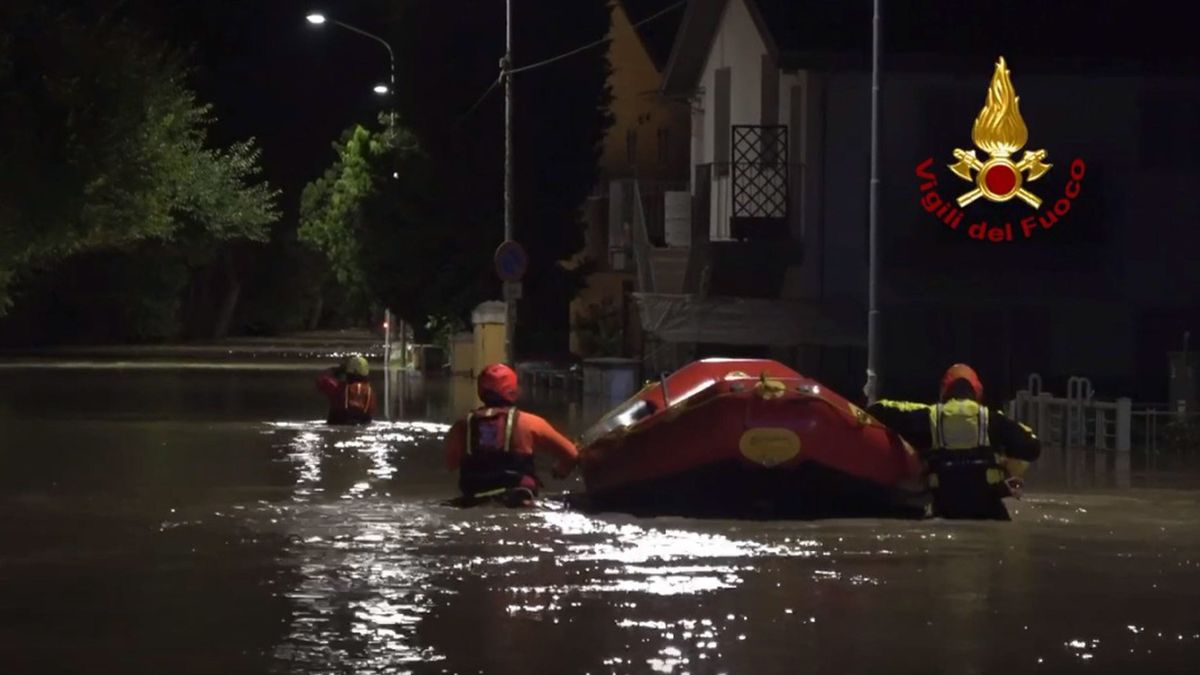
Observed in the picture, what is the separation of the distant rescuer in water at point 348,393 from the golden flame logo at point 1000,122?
10.8m

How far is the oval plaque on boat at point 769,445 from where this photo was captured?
16781mm

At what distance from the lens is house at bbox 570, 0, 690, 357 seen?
54469mm

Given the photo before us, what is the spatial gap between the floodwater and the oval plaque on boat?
541 millimetres

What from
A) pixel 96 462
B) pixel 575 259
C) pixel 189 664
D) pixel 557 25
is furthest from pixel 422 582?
pixel 575 259

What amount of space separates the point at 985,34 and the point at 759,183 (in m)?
4.49

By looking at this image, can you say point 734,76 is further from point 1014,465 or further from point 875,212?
point 1014,465

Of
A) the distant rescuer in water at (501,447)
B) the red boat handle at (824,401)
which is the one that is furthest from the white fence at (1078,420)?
the distant rescuer in water at (501,447)

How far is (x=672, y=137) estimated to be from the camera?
2344 inches

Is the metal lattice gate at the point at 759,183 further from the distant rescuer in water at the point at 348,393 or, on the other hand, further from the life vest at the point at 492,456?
the life vest at the point at 492,456

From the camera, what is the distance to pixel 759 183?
124 feet

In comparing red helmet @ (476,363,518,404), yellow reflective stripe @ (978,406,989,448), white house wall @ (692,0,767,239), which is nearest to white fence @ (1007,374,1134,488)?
yellow reflective stripe @ (978,406,989,448)

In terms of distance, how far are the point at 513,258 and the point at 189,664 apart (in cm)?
2700

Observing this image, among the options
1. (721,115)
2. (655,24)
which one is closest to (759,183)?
(721,115)

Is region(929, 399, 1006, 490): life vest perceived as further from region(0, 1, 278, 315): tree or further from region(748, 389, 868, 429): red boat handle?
A: region(0, 1, 278, 315): tree
